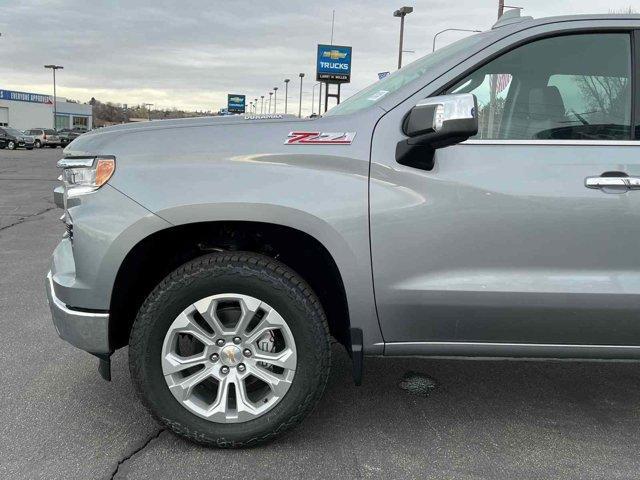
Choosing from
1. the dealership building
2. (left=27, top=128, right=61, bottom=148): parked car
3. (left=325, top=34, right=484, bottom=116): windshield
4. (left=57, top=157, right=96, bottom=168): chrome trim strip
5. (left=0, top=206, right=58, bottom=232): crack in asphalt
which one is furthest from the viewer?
the dealership building

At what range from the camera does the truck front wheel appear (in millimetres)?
2514

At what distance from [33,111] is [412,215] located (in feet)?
287

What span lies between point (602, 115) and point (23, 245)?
6989 mm

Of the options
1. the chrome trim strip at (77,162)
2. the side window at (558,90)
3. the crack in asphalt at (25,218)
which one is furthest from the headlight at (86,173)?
the crack in asphalt at (25,218)

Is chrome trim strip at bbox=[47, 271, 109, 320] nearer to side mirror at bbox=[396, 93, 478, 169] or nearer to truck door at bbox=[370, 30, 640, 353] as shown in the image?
truck door at bbox=[370, 30, 640, 353]

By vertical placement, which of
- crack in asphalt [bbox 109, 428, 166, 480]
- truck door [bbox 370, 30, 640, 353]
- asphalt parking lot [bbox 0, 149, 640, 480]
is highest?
truck door [bbox 370, 30, 640, 353]

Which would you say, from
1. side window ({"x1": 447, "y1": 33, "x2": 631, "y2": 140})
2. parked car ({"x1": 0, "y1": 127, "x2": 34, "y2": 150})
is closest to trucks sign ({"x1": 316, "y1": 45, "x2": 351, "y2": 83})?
parked car ({"x1": 0, "y1": 127, "x2": 34, "y2": 150})

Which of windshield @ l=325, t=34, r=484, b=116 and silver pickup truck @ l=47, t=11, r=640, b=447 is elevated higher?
windshield @ l=325, t=34, r=484, b=116

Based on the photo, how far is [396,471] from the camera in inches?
99.9

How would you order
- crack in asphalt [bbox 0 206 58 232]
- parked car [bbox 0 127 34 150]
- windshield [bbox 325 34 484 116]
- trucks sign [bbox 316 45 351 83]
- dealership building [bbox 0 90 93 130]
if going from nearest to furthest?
1. windshield [bbox 325 34 484 116]
2. crack in asphalt [bbox 0 206 58 232]
3. trucks sign [bbox 316 45 351 83]
4. parked car [bbox 0 127 34 150]
5. dealership building [bbox 0 90 93 130]

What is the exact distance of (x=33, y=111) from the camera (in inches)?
3095

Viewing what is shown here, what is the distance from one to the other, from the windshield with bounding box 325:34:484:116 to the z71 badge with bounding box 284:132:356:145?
28 centimetres

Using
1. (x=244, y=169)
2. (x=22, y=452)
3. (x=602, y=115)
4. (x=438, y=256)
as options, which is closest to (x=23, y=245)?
(x=22, y=452)

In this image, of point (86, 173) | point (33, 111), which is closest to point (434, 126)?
point (86, 173)
